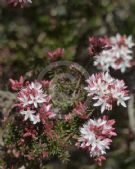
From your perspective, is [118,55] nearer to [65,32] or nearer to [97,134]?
[65,32]

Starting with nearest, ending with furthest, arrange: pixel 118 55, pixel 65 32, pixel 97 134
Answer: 1. pixel 97 134
2. pixel 118 55
3. pixel 65 32

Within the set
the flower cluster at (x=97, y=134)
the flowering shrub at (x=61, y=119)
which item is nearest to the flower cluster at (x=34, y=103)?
the flowering shrub at (x=61, y=119)

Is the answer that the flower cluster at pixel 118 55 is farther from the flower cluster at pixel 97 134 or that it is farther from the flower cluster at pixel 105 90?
the flower cluster at pixel 97 134

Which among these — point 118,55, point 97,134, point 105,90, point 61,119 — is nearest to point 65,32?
point 118,55

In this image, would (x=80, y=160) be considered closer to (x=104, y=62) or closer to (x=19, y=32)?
(x=104, y=62)

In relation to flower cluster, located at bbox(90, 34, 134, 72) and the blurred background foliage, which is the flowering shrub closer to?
flower cluster, located at bbox(90, 34, 134, 72)

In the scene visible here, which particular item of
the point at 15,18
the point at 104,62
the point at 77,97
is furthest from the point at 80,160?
the point at 15,18
